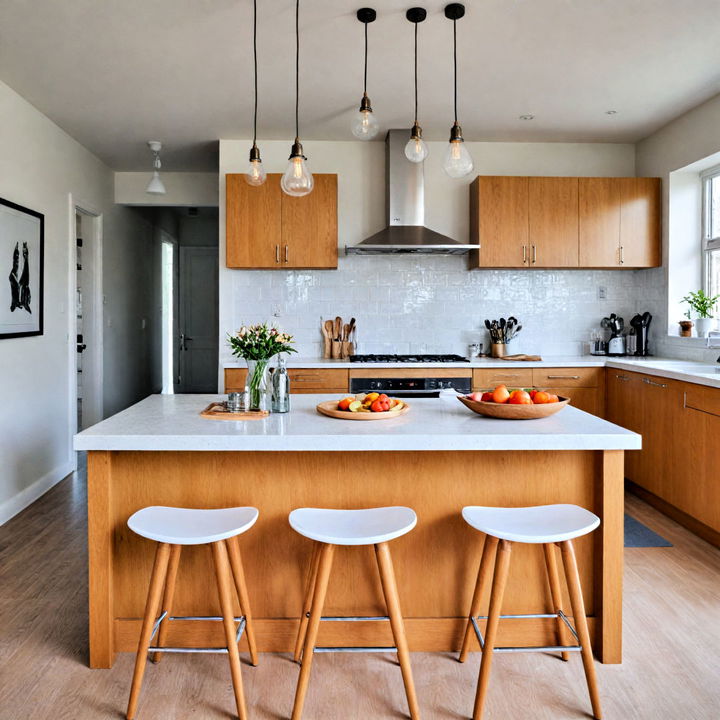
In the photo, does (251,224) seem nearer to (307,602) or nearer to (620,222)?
(620,222)

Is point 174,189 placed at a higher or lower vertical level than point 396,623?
higher

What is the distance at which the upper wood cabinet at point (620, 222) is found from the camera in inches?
187

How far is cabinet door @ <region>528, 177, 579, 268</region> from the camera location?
4727mm

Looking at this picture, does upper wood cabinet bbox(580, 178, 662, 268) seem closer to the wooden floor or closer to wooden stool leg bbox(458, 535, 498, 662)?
the wooden floor

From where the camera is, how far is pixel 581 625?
1938 millimetres

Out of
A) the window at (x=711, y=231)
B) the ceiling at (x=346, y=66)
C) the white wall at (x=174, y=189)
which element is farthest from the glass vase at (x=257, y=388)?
the white wall at (x=174, y=189)

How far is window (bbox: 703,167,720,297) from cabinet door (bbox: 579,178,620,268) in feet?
1.98

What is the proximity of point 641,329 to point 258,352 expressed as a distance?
3.62 m

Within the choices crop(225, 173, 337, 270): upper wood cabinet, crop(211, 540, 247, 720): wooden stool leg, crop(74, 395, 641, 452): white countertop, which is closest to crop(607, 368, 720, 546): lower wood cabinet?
crop(74, 395, 641, 452): white countertop

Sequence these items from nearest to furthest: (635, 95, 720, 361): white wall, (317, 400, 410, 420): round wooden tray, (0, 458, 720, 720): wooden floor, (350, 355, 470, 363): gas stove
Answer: (0, 458, 720, 720): wooden floor → (317, 400, 410, 420): round wooden tray → (635, 95, 720, 361): white wall → (350, 355, 470, 363): gas stove

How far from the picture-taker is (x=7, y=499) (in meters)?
3.84

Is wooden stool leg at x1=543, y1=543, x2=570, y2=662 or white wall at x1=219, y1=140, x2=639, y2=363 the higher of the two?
white wall at x1=219, y1=140, x2=639, y2=363

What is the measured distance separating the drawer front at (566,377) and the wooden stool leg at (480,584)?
2.40 metres

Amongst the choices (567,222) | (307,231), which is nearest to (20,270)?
(307,231)
